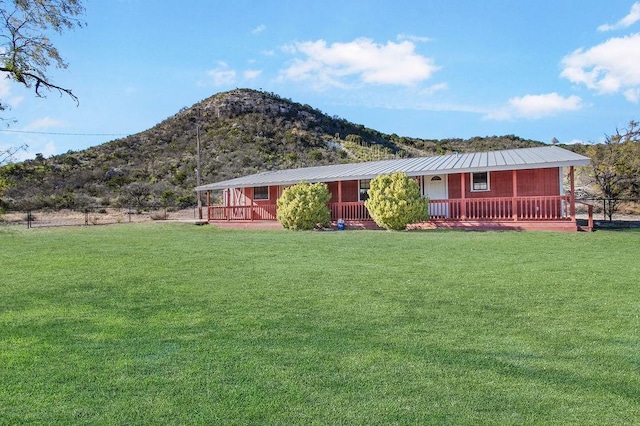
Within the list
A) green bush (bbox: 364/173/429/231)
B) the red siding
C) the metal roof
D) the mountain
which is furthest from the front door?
the mountain

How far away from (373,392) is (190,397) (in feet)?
4.18

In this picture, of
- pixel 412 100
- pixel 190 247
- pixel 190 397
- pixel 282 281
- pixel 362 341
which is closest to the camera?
pixel 190 397

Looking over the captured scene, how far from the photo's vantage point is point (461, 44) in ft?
57.7

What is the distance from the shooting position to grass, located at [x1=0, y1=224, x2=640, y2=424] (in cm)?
313

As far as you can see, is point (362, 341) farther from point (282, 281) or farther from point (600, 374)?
point (282, 281)

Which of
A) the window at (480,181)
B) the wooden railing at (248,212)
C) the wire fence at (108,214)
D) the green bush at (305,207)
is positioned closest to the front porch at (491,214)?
the window at (480,181)

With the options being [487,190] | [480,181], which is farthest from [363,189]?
[487,190]

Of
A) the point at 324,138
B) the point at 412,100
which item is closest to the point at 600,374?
the point at 412,100

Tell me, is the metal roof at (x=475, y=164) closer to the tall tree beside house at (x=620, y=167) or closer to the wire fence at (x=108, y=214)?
the tall tree beside house at (x=620, y=167)

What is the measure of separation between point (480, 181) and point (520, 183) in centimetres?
154

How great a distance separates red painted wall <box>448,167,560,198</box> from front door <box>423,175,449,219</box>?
0.36 metres

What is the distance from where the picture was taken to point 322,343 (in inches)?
174

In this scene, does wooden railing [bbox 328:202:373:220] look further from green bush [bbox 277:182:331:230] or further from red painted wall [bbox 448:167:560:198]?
red painted wall [bbox 448:167:560:198]

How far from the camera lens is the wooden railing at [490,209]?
16688 millimetres
